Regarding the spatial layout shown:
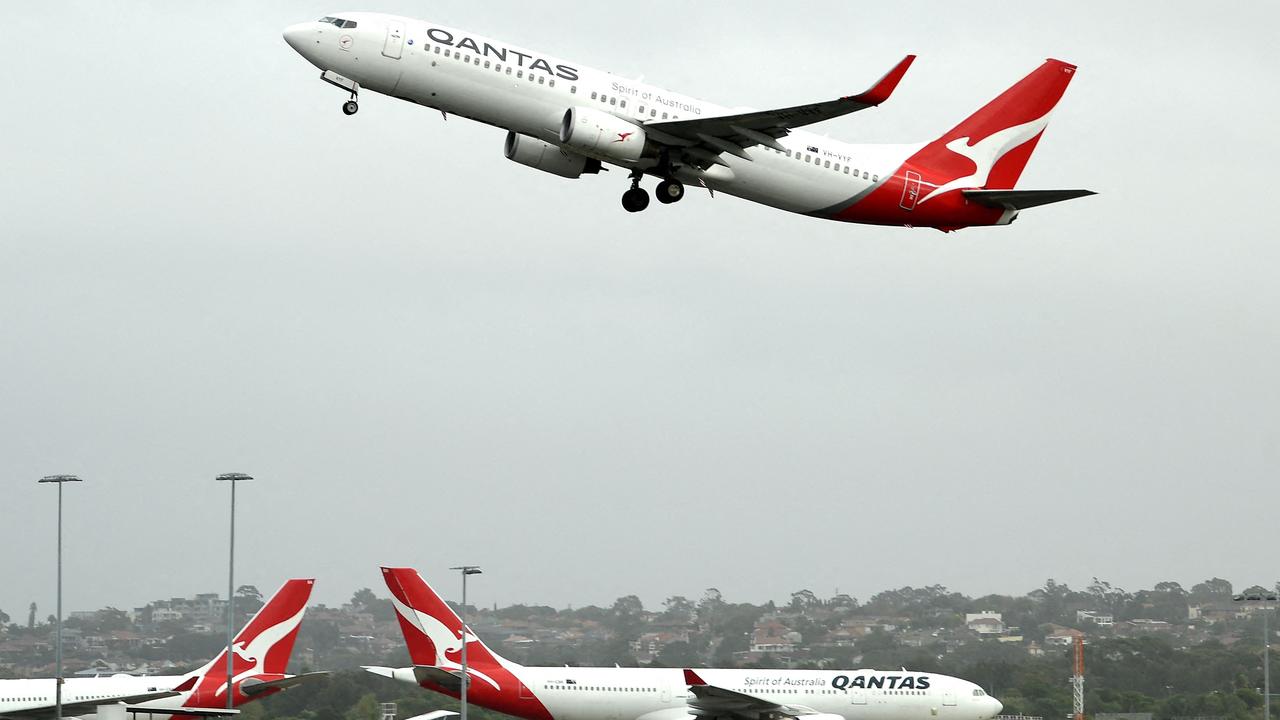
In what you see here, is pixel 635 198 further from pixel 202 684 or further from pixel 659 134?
pixel 202 684

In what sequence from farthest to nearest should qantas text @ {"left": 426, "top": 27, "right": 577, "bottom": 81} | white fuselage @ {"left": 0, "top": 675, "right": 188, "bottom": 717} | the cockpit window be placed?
1. white fuselage @ {"left": 0, "top": 675, "right": 188, "bottom": 717}
2. the cockpit window
3. qantas text @ {"left": 426, "top": 27, "right": 577, "bottom": 81}

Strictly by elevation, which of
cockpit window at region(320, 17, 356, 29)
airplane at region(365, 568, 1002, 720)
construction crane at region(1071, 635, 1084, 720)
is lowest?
construction crane at region(1071, 635, 1084, 720)

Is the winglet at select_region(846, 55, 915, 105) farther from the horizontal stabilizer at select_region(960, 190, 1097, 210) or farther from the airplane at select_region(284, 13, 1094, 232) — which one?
the horizontal stabilizer at select_region(960, 190, 1097, 210)

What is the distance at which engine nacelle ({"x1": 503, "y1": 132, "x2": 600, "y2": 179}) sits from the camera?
4672 centimetres

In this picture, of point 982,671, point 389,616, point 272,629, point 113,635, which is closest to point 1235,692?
point 982,671

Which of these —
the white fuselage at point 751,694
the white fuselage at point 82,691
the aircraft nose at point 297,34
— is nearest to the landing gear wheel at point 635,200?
the aircraft nose at point 297,34

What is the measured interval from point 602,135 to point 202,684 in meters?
19.6

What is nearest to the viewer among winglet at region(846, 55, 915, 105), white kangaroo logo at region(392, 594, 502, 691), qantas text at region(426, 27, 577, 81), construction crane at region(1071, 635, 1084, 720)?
winglet at region(846, 55, 915, 105)

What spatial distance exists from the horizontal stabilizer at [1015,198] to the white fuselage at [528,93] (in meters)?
3.80

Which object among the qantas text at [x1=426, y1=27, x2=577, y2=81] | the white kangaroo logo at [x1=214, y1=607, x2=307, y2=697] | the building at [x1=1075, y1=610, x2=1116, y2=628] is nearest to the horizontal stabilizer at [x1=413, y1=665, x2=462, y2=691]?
the white kangaroo logo at [x1=214, y1=607, x2=307, y2=697]

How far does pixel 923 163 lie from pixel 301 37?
730 inches

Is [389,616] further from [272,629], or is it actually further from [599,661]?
[272,629]

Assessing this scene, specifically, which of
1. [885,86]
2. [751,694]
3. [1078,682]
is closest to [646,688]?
[751,694]

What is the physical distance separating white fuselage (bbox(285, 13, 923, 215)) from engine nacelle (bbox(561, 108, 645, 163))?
0.44m
